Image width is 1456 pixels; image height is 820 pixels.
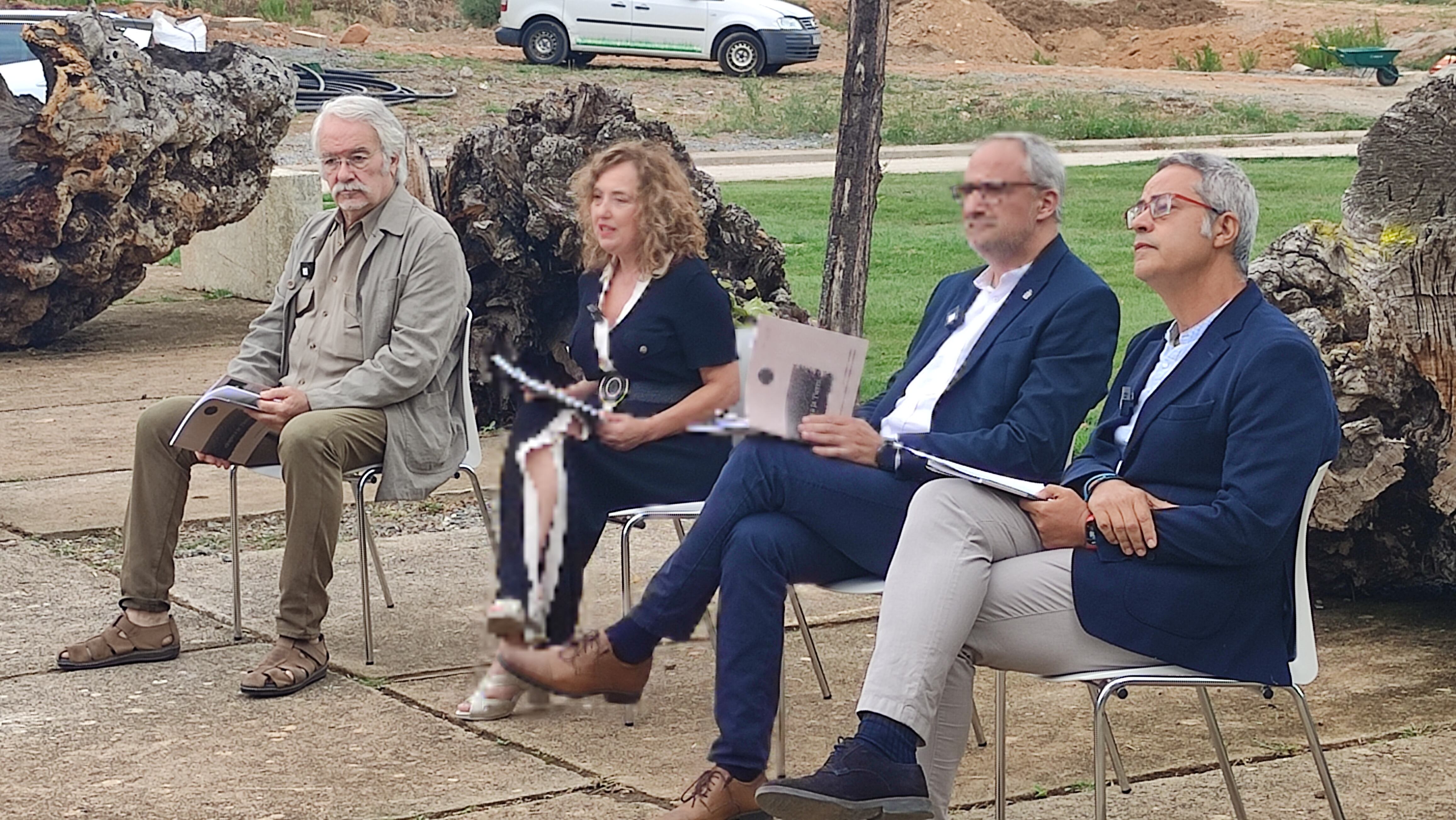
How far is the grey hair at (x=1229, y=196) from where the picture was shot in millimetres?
3443

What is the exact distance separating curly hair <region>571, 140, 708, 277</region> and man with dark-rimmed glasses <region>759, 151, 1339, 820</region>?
46.5 inches

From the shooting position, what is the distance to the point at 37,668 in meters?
4.84

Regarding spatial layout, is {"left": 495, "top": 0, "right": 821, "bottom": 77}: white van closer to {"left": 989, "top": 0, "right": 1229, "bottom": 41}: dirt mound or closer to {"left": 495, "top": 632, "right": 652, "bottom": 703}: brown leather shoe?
{"left": 989, "top": 0, "right": 1229, "bottom": 41}: dirt mound

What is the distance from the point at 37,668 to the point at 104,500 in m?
2.00

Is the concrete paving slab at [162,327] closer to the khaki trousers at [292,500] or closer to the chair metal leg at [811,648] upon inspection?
the khaki trousers at [292,500]

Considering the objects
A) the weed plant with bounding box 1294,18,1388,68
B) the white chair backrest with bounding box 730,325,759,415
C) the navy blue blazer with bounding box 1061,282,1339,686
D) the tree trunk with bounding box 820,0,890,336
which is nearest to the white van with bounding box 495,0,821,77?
the weed plant with bounding box 1294,18,1388,68

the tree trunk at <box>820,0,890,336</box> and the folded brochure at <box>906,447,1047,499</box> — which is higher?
the tree trunk at <box>820,0,890,336</box>

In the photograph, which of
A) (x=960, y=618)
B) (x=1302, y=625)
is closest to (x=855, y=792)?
(x=960, y=618)

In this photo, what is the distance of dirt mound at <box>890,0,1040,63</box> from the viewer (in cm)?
3522

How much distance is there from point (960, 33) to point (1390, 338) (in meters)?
32.3

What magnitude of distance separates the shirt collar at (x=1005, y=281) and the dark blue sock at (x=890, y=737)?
3.28 ft

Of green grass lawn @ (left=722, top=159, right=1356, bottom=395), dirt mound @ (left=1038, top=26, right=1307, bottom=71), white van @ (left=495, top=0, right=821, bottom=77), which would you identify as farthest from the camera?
dirt mound @ (left=1038, top=26, right=1307, bottom=71)

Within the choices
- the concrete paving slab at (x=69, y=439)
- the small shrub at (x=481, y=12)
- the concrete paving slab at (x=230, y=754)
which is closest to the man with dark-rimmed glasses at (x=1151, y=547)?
the concrete paving slab at (x=230, y=754)

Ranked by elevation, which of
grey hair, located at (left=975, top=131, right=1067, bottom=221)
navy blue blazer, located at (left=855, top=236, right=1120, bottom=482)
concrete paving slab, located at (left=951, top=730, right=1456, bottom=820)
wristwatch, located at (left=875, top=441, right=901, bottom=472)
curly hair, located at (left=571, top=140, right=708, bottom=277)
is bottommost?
concrete paving slab, located at (left=951, top=730, right=1456, bottom=820)
